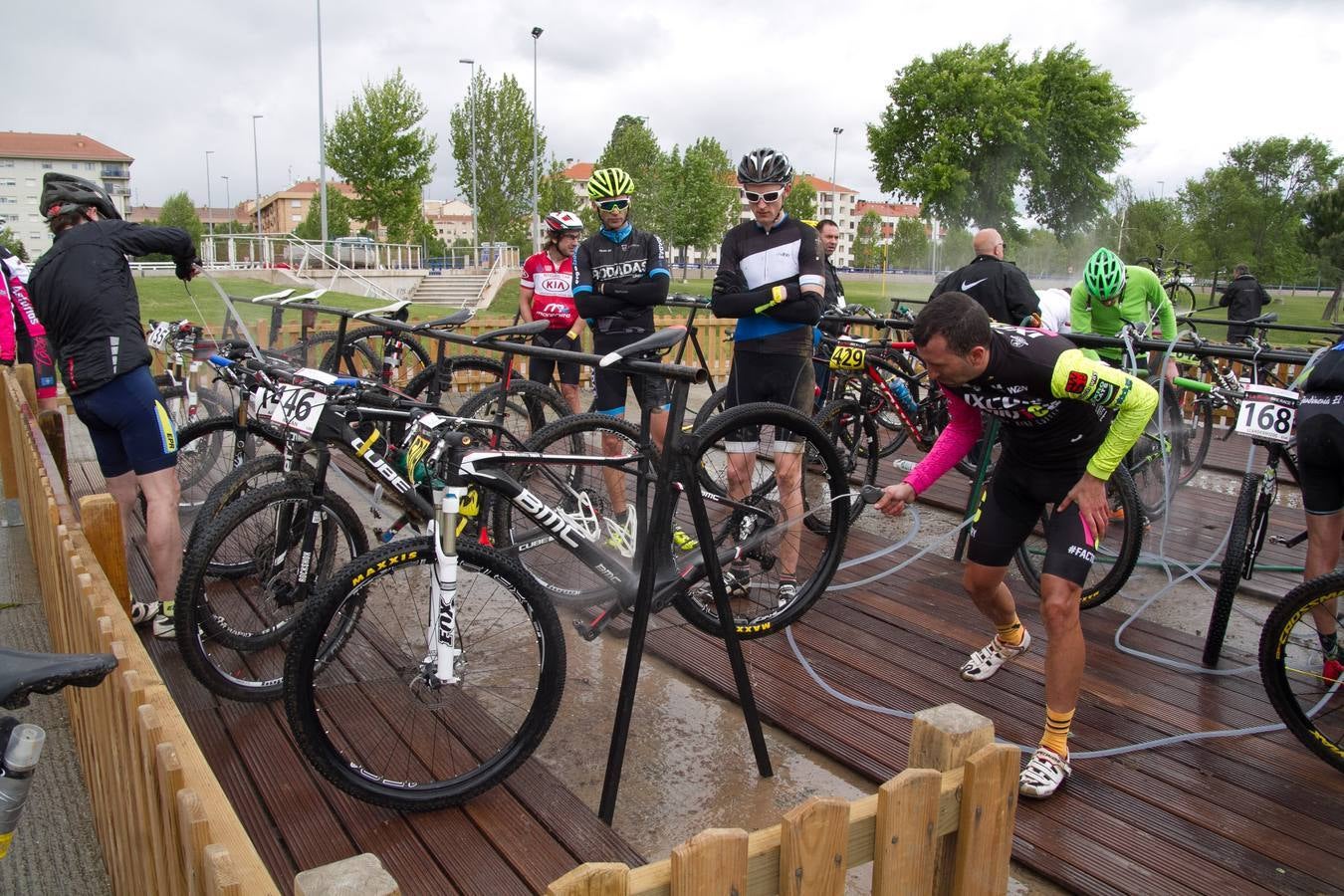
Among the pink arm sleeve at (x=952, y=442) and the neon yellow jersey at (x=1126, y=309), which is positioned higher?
the neon yellow jersey at (x=1126, y=309)

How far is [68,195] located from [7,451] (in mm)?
3095

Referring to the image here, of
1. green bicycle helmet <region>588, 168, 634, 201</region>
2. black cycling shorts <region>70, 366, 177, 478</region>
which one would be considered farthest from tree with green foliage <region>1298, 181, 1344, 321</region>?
black cycling shorts <region>70, 366, 177, 478</region>

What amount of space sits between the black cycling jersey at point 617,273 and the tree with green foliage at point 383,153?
1386 inches

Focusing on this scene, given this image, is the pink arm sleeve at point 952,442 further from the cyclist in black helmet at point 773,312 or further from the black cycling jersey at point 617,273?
the black cycling jersey at point 617,273

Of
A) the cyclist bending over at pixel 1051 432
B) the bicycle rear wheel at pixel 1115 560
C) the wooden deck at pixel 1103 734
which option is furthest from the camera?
the bicycle rear wheel at pixel 1115 560

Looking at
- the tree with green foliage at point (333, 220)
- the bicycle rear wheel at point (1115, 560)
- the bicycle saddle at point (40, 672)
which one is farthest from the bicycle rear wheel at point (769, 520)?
the tree with green foliage at point (333, 220)

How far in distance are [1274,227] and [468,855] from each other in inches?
2063

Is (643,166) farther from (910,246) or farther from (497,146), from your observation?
(910,246)

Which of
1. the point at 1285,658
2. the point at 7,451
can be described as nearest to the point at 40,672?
the point at 1285,658

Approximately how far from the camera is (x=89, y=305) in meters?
3.78

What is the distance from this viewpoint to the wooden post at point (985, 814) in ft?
6.01

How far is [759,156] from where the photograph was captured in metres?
4.18

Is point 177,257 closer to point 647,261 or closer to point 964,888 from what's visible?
point 647,261

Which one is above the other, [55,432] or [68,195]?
[68,195]
